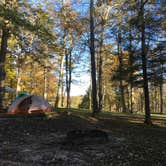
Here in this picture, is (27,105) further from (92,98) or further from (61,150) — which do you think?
(61,150)

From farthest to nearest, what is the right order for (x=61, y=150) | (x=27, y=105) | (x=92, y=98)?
1. (x=92, y=98)
2. (x=27, y=105)
3. (x=61, y=150)

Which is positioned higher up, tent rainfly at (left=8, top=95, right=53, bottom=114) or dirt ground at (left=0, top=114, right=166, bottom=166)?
tent rainfly at (left=8, top=95, right=53, bottom=114)

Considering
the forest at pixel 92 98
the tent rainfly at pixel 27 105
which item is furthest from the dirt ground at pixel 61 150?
the tent rainfly at pixel 27 105

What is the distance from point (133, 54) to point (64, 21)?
452 inches

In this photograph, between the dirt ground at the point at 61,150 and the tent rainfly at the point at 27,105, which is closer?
the dirt ground at the point at 61,150

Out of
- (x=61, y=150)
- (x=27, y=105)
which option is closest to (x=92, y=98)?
(x=27, y=105)

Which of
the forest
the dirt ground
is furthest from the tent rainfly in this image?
the dirt ground

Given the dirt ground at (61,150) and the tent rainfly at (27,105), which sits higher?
the tent rainfly at (27,105)

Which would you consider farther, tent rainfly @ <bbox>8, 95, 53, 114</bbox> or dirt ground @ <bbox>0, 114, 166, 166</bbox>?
tent rainfly @ <bbox>8, 95, 53, 114</bbox>

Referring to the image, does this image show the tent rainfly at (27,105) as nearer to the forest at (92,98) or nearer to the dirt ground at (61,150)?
the forest at (92,98)

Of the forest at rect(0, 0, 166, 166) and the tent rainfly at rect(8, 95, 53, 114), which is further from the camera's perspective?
the tent rainfly at rect(8, 95, 53, 114)

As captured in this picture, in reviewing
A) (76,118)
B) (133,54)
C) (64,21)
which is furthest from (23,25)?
(64,21)

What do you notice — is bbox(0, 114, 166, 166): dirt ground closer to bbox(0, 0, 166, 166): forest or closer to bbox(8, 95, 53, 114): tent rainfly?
bbox(0, 0, 166, 166): forest

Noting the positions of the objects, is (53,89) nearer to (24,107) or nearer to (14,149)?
(24,107)
